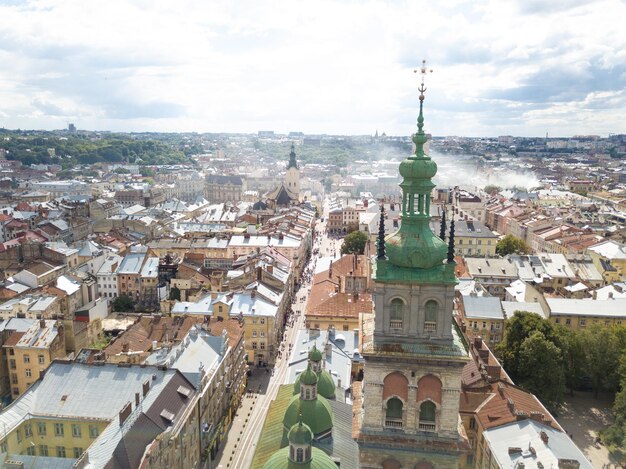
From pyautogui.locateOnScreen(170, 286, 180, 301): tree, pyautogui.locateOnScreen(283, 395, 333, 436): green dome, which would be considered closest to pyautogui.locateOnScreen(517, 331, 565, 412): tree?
pyautogui.locateOnScreen(283, 395, 333, 436): green dome

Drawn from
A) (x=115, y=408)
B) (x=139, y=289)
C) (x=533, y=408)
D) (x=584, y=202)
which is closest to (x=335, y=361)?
(x=533, y=408)

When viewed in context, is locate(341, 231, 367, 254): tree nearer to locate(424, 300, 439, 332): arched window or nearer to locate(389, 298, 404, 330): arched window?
locate(389, 298, 404, 330): arched window

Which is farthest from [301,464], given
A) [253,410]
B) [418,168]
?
[253,410]

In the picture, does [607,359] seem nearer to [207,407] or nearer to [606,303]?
[606,303]

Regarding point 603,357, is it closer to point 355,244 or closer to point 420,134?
point 420,134

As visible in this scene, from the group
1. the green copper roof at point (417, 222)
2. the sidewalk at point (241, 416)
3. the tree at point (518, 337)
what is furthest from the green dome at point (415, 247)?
the tree at point (518, 337)

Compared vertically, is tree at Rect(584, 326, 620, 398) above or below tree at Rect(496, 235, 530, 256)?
below

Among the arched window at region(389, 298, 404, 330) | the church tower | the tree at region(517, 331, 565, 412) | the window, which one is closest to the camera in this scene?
the church tower
